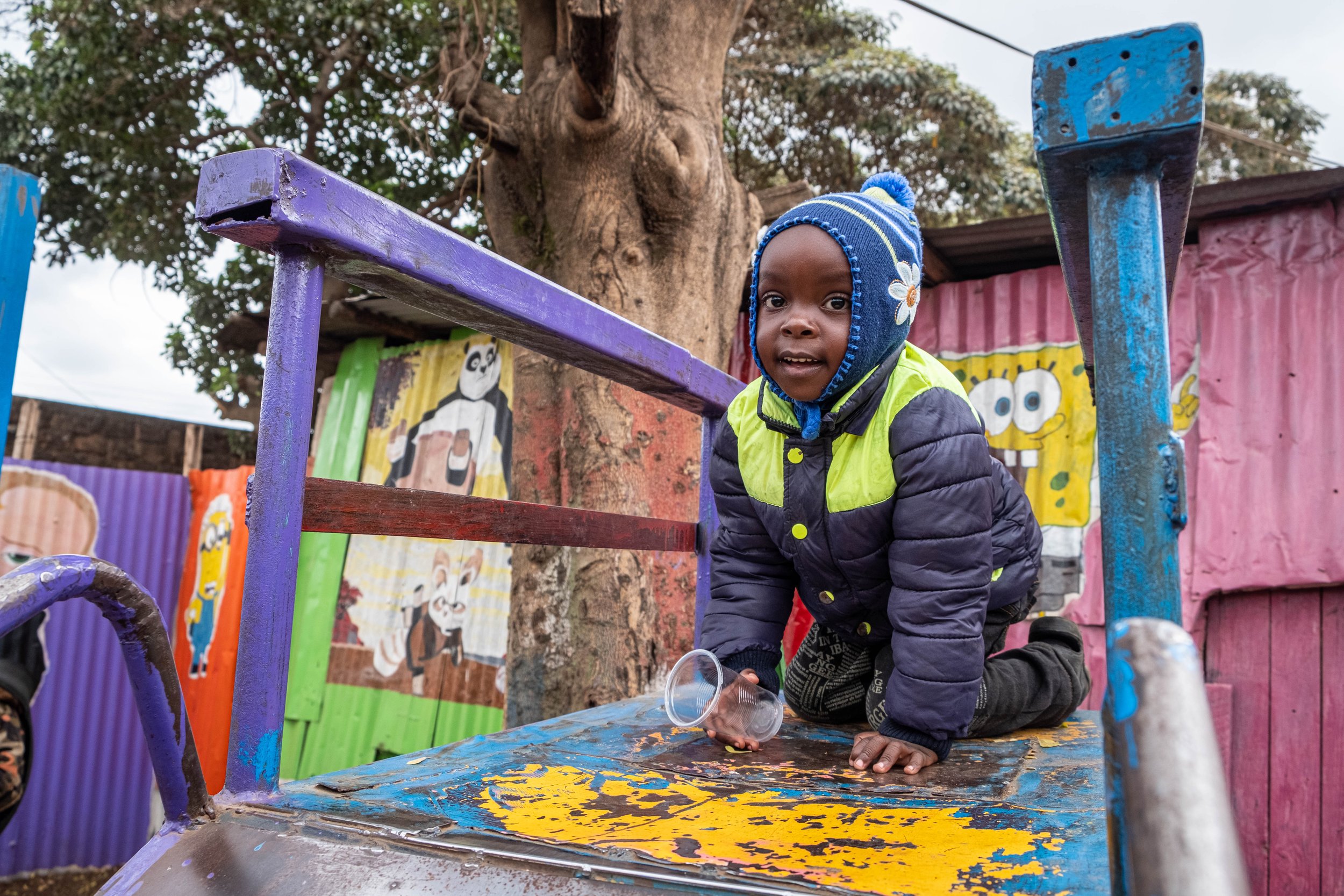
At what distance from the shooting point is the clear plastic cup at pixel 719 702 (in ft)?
5.25

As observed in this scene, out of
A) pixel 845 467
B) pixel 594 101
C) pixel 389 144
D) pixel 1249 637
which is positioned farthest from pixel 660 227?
pixel 389 144

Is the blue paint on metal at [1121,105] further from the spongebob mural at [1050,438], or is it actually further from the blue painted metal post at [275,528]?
the spongebob mural at [1050,438]

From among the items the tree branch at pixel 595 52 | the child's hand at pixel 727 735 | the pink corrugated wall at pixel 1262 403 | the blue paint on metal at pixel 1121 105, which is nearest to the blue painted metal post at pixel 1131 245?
the blue paint on metal at pixel 1121 105

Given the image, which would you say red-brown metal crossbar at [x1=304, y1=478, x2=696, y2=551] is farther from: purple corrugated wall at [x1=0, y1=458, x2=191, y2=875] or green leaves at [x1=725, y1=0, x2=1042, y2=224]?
green leaves at [x1=725, y1=0, x2=1042, y2=224]

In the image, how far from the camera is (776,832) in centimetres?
105

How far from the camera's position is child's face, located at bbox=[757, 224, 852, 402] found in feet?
5.06

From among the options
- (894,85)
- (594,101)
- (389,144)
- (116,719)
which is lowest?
(116,719)

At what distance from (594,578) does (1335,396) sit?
292 centimetres

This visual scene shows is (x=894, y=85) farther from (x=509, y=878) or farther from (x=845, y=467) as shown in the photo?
(x=509, y=878)

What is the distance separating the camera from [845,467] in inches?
62.8

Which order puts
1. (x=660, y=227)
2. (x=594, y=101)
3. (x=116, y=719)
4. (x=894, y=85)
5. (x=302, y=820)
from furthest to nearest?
(x=894, y=85) → (x=116, y=719) → (x=660, y=227) → (x=594, y=101) → (x=302, y=820)

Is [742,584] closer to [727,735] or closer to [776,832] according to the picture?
[727,735]

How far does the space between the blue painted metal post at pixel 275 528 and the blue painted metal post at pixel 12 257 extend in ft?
Result: 3.38

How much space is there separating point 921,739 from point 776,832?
1.62 ft
